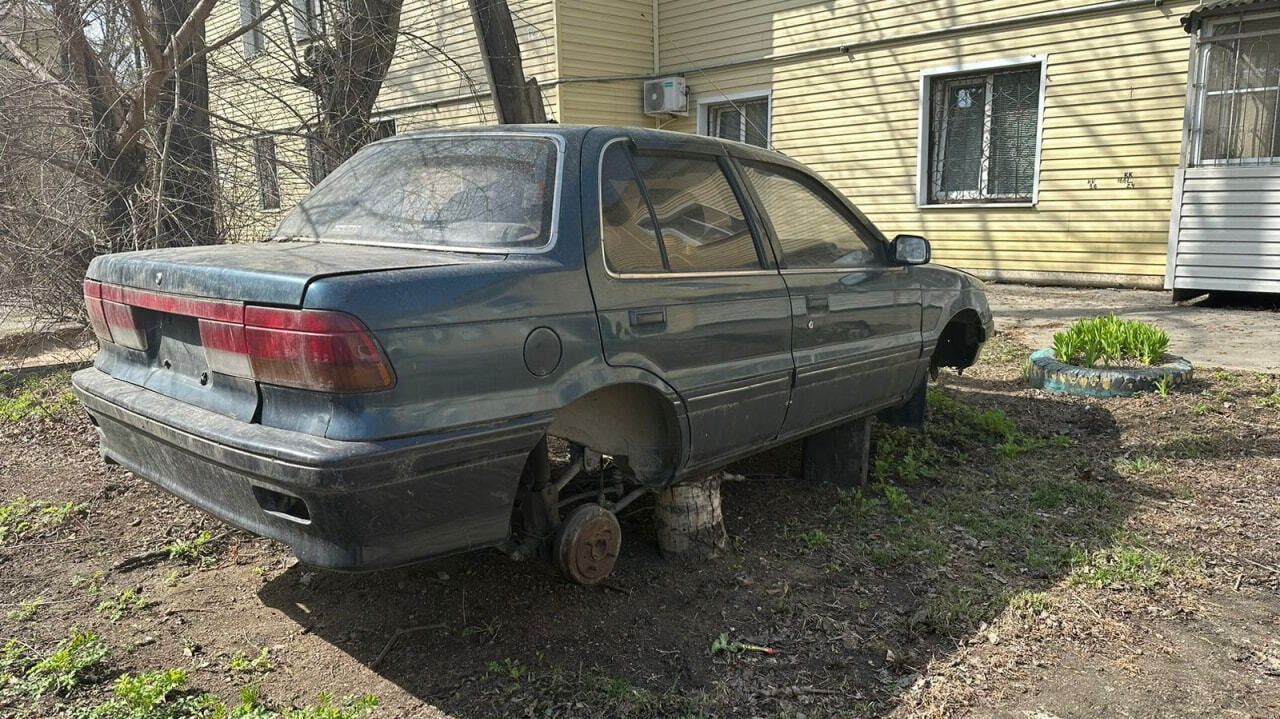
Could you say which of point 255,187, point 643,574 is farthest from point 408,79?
point 643,574

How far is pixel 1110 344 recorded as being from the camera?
6078 millimetres

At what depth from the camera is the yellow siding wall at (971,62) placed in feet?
32.9

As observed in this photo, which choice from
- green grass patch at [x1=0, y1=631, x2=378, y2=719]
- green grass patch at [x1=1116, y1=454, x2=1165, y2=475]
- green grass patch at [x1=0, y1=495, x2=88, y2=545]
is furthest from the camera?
green grass patch at [x1=1116, y1=454, x2=1165, y2=475]

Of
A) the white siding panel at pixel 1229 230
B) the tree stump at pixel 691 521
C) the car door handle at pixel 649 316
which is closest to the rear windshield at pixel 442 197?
the car door handle at pixel 649 316

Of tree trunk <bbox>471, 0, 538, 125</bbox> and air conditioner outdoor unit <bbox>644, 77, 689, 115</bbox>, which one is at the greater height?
air conditioner outdoor unit <bbox>644, 77, 689, 115</bbox>

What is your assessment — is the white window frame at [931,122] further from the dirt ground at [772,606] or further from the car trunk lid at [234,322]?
the car trunk lid at [234,322]

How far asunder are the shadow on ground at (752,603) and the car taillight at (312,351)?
1.02 metres

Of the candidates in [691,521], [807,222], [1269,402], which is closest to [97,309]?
[691,521]

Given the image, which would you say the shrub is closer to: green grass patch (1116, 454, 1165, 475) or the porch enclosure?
green grass patch (1116, 454, 1165, 475)

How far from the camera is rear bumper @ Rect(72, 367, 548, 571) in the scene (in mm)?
2320

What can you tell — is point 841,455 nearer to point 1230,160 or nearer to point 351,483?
point 351,483

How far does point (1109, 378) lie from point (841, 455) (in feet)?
8.25

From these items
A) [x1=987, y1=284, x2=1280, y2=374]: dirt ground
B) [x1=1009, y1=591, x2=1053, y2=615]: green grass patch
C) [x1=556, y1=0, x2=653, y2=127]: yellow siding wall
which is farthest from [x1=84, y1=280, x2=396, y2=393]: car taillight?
[x1=556, y1=0, x2=653, y2=127]: yellow siding wall

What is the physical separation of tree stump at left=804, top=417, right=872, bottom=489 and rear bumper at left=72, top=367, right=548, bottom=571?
7.09ft
